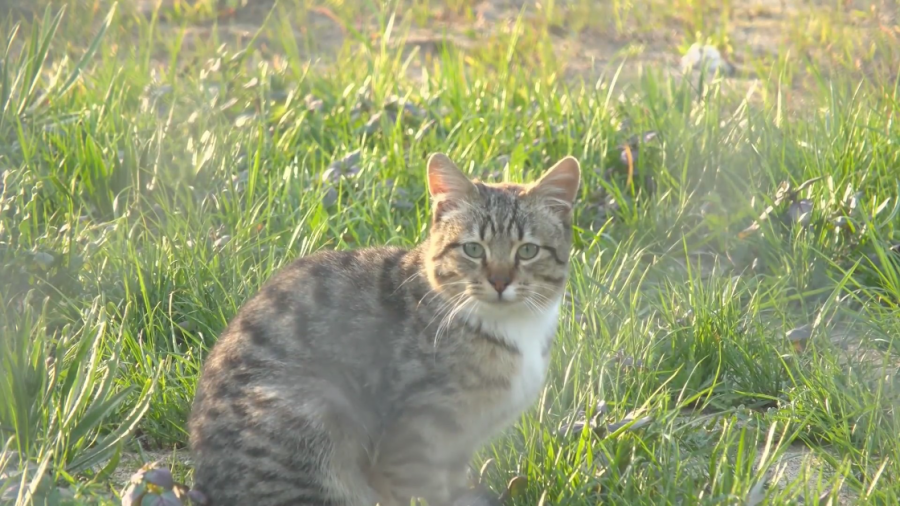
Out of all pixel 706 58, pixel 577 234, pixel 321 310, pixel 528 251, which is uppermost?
pixel 706 58

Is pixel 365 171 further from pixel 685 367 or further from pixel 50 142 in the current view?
pixel 685 367

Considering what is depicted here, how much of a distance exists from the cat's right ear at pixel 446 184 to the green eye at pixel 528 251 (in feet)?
0.81

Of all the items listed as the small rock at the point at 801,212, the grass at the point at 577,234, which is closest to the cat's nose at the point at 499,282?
the grass at the point at 577,234

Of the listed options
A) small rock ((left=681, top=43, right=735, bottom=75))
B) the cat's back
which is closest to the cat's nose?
the cat's back

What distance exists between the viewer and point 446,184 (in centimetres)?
338

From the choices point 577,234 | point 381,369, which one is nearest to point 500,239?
point 381,369

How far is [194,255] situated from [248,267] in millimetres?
219

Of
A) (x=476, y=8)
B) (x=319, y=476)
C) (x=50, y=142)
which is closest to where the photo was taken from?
(x=319, y=476)

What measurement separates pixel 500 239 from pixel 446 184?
0.27 m

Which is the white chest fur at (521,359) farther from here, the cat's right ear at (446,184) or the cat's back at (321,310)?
the cat's right ear at (446,184)

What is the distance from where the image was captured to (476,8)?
7.16 meters

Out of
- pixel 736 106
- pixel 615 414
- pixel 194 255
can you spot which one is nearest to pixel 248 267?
pixel 194 255

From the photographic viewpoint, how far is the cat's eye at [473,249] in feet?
10.7

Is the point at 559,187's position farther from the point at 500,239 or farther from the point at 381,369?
the point at 381,369
